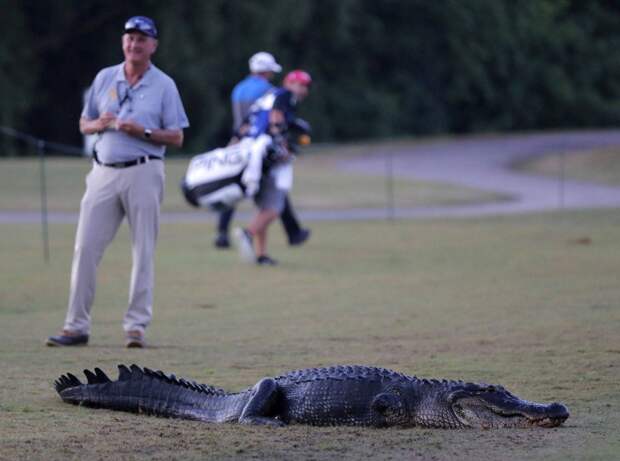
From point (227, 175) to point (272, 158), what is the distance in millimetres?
564

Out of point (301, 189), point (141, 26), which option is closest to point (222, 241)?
point (141, 26)

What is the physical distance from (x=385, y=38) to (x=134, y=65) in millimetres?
42445

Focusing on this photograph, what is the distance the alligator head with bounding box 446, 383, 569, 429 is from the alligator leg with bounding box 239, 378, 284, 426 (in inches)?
35.9

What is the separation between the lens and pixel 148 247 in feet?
31.7

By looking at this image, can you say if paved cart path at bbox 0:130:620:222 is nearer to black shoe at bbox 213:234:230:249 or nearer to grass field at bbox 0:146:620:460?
grass field at bbox 0:146:620:460

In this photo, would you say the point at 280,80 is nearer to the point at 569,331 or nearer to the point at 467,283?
the point at 467,283

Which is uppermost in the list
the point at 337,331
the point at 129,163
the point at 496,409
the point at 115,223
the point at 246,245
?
the point at 129,163

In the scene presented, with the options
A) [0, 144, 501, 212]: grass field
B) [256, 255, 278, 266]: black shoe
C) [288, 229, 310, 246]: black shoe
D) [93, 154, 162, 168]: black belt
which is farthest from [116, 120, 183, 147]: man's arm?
[0, 144, 501, 212]: grass field

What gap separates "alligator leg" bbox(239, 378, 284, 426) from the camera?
22.7ft

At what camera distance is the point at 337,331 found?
10.9 m

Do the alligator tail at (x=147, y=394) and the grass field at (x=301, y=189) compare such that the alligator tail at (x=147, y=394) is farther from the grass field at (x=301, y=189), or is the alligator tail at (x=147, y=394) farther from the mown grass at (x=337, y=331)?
the grass field at (x=301, y=189)

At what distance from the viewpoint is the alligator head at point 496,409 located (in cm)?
675

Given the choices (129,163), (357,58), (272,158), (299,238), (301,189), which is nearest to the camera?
(129,163)

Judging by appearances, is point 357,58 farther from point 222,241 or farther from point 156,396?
point 156,396
